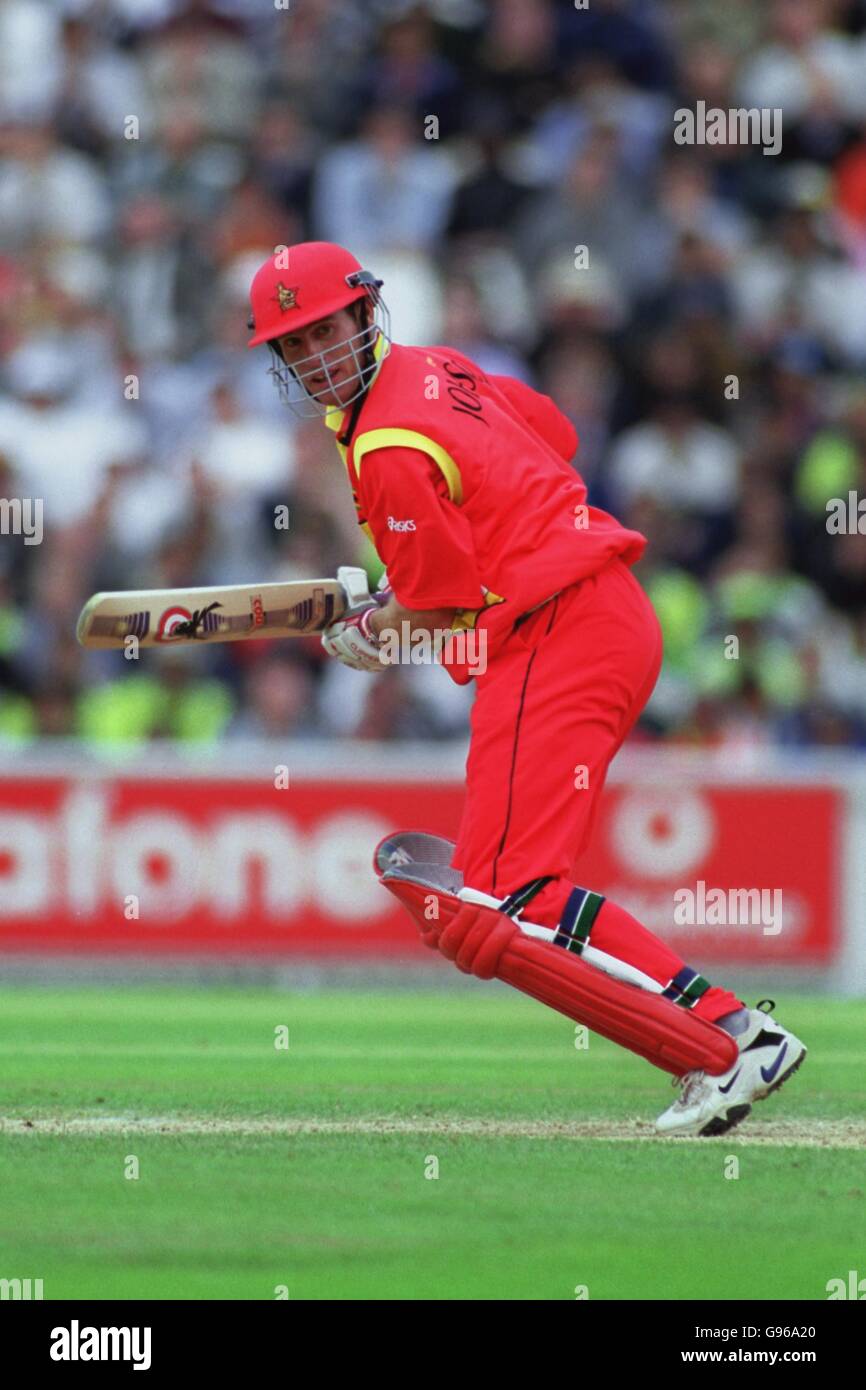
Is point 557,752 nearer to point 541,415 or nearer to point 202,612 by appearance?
point 541,415

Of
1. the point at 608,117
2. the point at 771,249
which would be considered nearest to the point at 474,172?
the point at 608,117

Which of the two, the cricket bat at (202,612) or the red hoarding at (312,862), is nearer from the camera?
the cricket bat at (202,612)

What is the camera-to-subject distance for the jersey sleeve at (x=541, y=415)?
20.6 ft

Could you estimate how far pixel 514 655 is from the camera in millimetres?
5820

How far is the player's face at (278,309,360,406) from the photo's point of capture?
5777 millimetres

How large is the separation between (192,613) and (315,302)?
105 cm

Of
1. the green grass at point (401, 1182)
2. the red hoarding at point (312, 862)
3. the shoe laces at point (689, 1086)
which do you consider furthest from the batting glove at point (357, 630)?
the red hoarding at point (312, 862)

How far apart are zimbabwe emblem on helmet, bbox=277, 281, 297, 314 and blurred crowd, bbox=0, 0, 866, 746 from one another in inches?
204

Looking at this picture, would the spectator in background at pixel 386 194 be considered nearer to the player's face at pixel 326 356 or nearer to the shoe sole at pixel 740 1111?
the player's face at pixel 326 356

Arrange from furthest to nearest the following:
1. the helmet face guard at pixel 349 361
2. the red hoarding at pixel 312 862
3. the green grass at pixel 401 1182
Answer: the red hoarding at pixel 312 862
the helmet face guard at pixel 349 361
the green grass at pixel 401 1182

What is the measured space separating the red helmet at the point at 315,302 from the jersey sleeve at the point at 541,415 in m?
0.53

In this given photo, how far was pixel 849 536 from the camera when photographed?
1182 cm

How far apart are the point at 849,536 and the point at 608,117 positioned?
291cm

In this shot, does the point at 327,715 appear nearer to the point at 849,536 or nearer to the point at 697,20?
the point at 849,536
